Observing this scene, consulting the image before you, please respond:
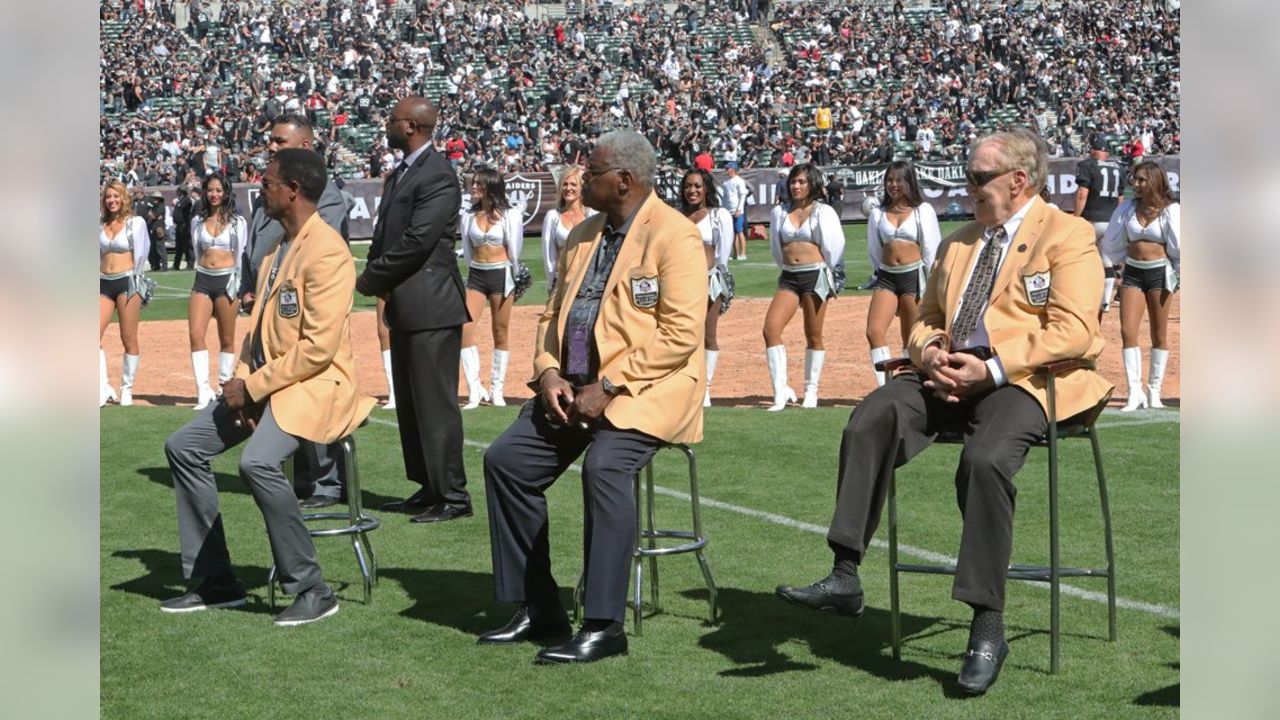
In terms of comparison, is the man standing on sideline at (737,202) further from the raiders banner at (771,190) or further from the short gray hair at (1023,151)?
the short gray hair at (1023,151)

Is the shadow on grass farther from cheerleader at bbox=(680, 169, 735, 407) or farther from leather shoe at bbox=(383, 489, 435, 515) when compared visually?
cheerleader at bbox=(680, 169, 735, 407)

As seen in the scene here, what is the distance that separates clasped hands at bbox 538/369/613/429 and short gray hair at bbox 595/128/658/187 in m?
0.80

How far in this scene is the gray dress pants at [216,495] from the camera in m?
5.95

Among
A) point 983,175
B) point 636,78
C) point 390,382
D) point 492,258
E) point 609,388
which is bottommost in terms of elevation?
point 390,382

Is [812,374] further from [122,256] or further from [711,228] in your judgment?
[122,256]

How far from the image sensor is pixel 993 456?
15.8 ft

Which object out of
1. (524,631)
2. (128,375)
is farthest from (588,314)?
(128,375)

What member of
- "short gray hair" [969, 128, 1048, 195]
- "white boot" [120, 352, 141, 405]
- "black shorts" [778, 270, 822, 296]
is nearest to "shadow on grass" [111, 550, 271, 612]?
"short gray hair" [969, 128, 1048, 195]

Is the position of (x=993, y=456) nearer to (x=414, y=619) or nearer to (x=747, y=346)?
(x=414, y=619)

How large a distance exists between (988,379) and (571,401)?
58.0 inches

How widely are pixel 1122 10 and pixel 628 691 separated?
49.5 meters

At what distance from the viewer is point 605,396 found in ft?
17.8

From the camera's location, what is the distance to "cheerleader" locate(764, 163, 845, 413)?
12.1 metres
